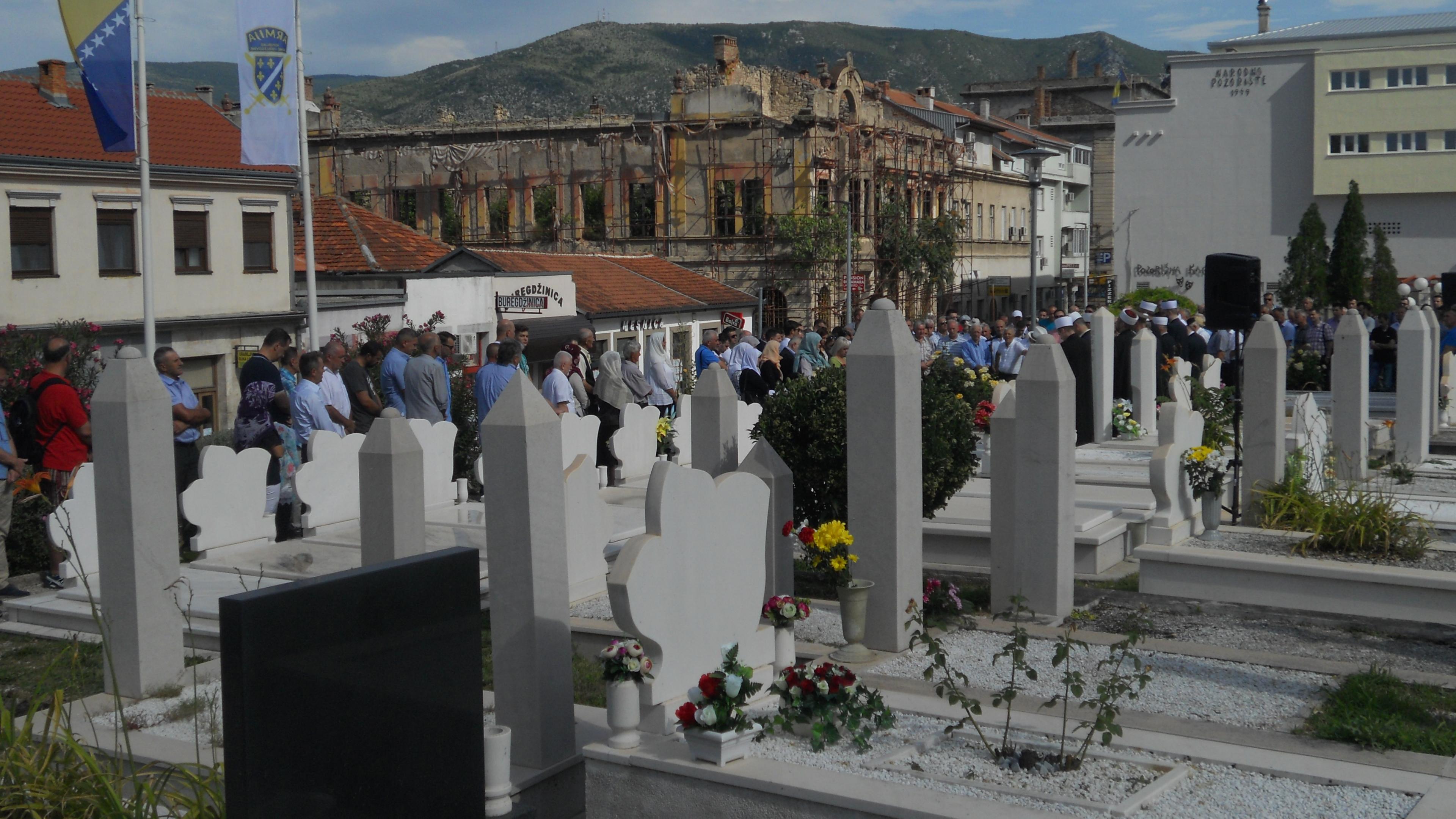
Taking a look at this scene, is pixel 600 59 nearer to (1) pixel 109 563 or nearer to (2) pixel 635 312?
(2) pixel 635 312

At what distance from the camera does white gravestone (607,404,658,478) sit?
14.3m

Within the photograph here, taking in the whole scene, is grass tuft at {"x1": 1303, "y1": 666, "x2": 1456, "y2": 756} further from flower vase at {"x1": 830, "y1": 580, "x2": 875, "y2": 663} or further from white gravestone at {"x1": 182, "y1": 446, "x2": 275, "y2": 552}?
white gravestone at {"x1": 182, "y1": 446, "x2": 275, "y2": 552}

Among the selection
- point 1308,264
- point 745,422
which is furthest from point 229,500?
point 1308,264

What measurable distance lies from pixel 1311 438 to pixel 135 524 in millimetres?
10218

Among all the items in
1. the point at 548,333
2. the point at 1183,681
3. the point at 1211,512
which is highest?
the point at 548,333

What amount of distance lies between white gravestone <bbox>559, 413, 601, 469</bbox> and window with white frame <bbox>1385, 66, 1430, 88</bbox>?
49.5 m

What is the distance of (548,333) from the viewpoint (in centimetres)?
2791

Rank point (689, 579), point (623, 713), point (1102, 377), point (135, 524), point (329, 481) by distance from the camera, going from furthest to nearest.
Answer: point (1102, 377)
point (329, 481)
point (135, 524)
point (689, 579)
point (623, 713)

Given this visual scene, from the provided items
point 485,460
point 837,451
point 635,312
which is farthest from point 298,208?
point 485,460

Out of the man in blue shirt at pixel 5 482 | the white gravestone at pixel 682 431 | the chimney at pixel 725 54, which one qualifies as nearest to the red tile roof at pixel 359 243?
the white gravestone at pixel 682 431

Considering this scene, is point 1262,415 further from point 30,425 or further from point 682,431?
point 30,425

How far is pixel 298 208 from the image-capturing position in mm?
33969

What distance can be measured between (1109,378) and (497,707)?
13310 millimetres

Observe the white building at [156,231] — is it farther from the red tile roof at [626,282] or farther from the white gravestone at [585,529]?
the white gravestone at [585,529]
